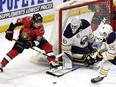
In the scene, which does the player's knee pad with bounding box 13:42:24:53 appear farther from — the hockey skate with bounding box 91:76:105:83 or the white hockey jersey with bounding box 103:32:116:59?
the white hockey jersey with bounding box 103:32:116:59

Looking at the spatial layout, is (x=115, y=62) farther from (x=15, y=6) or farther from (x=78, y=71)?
(x=15, y=6)

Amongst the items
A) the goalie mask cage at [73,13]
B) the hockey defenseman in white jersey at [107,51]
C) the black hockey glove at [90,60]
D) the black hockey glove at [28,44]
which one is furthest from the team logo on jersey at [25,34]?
the hockey defenseman in white jersey at [107,51]

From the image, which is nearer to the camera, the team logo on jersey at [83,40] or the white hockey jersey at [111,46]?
the white hockey jersey at [111,46]

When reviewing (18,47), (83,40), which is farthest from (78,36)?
(18,47)

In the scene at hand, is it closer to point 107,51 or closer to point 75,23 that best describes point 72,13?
point 75,23

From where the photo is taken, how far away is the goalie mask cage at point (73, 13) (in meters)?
4.14

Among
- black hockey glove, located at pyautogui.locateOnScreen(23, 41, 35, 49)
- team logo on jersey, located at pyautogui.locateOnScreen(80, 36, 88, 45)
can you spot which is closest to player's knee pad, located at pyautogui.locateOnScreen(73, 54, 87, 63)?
team logo on jersey, located at pyautogui.locateOnScreen(80, 36, 88, 45)

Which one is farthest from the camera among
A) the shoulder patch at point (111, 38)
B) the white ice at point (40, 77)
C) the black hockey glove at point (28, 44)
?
the black hockey glove at point (28, 44)

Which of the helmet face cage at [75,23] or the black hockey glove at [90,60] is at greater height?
the helmet face cage at [75,23]

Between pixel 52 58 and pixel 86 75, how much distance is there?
1.22 feet

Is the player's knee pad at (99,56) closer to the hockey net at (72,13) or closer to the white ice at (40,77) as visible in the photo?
the white ice at (40,77)

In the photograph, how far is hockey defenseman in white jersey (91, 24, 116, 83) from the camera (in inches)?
144

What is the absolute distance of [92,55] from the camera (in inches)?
166

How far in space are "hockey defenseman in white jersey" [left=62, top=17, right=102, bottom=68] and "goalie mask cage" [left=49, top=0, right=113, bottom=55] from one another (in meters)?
0.10
